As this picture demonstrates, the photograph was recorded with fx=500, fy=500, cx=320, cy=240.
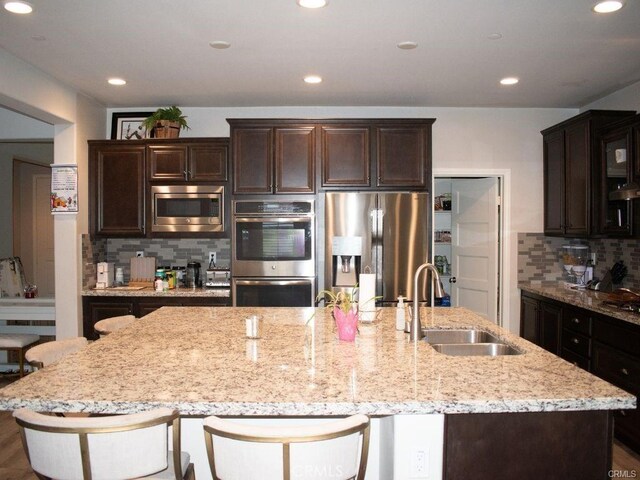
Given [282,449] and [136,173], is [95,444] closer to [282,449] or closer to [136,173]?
[282,449]

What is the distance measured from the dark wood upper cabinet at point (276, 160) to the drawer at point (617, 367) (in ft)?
8.38

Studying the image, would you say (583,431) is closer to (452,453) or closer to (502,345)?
(452,453)

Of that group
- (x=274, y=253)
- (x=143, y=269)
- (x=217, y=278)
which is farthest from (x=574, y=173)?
(x=143, y=269)

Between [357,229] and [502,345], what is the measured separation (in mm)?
2166

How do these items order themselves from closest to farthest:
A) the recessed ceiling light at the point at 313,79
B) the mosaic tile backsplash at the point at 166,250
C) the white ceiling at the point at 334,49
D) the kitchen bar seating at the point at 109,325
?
the white ceiling at the point at 334,49 < the kitchen bar seating at the point at 109,325 < the recessed ceiling light at the point at 313,79 < the mosaic tile backsplash at the point at 166,250

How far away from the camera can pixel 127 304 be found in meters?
4.49

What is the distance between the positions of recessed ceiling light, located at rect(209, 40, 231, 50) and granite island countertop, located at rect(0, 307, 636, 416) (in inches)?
74.7

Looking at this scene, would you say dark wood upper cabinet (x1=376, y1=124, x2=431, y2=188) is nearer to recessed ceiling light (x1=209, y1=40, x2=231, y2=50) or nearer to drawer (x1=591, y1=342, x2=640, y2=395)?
recessed ceiling light (x1=209, y1=40, x2=231, y2=50)

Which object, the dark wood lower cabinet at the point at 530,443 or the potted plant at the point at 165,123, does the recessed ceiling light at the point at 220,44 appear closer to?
the potted plant at the point at 165,123

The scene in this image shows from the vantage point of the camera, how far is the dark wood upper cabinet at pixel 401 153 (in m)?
4.44

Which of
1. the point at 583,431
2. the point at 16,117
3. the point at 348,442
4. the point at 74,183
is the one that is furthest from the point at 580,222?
the point at 16,117

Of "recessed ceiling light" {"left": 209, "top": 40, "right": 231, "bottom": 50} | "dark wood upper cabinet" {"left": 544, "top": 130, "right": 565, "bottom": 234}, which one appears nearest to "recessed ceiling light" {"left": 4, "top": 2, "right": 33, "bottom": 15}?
"recessed ceiling light" {"left": 209, "top": 40, "right": 231, "bottom": 50}

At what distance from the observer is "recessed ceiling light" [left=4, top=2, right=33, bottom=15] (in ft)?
8.77

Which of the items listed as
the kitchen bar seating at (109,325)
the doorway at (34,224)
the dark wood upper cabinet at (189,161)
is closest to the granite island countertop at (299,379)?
the kitchen bar seating at (109,325)
